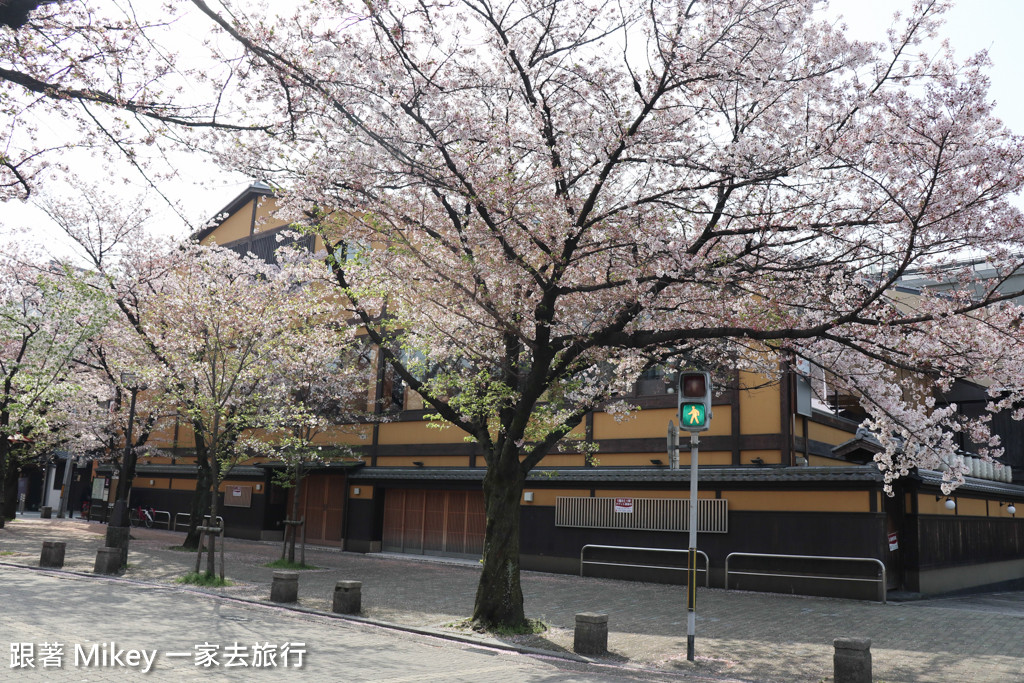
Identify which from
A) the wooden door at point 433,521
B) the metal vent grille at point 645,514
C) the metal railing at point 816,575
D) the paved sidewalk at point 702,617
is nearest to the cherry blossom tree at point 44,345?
the paved sidewalk at point 702,617

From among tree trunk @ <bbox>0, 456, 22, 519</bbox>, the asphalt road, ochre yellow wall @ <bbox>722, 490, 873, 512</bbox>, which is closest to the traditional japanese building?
ochre yellow wall @ <bbox>722, 490, 873, 512</bbox>

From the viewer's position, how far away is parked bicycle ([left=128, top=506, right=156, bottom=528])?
3438cm

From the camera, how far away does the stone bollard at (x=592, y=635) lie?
10133mm

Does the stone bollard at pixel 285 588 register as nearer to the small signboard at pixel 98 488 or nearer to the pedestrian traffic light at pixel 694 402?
the pedestrian traffic light at pixel 694 402

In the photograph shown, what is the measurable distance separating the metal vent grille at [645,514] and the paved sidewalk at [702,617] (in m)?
1.46

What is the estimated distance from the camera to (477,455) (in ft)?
74.8

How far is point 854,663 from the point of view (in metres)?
8.45

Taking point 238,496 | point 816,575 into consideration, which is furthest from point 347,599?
point 238,496

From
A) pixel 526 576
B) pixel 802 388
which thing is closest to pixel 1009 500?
pixel 802 388

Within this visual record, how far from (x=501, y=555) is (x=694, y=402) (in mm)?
3823

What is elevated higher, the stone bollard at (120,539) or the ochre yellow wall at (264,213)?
the ochre yellow wall at (264,213)

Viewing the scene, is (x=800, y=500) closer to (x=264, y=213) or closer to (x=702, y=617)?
(x=702, y=617)

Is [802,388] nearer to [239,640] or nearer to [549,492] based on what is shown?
[549,492]

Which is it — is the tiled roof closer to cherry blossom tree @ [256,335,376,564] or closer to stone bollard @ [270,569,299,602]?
cherry blossom tree @ [256,335,376,564]
